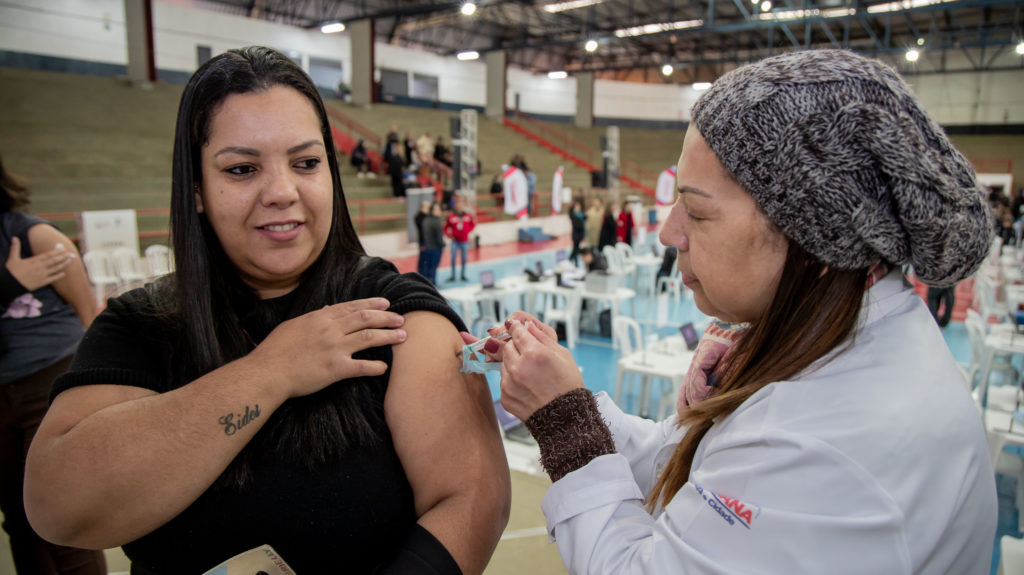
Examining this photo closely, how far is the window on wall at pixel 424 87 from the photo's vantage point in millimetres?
23516

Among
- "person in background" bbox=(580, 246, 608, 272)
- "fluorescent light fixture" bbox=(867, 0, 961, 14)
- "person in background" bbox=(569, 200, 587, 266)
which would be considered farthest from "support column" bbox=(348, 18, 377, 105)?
"person in background" bbox=(580, 246, 608, 272)

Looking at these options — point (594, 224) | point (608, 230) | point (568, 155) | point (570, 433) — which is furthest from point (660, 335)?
point (568, 155)

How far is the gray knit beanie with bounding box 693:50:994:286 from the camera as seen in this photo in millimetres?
733

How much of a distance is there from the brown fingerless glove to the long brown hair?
0.18m

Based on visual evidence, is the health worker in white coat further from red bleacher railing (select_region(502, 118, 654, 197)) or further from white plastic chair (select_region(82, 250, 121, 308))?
red bleacher railing (select_region(502, 118, 654, 197))

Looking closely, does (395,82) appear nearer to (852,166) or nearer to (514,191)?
(514,191)

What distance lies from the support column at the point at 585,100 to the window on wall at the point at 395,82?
7.58 meters

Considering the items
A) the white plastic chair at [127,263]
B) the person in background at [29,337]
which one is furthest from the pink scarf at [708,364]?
the white plastic chair at [127,263]

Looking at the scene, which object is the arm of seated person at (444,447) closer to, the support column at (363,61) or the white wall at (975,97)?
the support column at (363,61)

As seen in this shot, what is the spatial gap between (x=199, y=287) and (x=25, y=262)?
1.63 m

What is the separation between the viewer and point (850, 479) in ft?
2.33

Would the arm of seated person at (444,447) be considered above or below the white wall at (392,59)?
below

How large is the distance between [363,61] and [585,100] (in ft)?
36.1

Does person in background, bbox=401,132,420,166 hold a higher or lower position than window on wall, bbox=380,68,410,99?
lower
